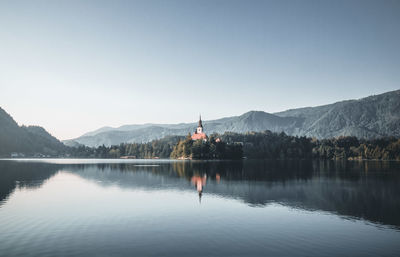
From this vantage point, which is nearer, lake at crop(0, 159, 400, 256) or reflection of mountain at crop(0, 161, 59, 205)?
lake at crop(0, 159, 400, 256)

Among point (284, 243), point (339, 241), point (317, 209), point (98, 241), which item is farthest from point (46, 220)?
point (317, 209)

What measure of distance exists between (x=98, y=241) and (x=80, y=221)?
6948 millimetres

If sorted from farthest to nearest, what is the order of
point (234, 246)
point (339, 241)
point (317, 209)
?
point (317, 209) < point (339, 241) < point (234, 246)

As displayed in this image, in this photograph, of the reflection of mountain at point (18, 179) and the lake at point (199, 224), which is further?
the reflection of mountain at point (18, 179)

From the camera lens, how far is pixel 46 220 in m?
25.5

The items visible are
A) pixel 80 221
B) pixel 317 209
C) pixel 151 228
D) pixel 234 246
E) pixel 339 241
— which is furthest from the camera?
pixel 317 209

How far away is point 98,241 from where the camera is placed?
64.0 ft

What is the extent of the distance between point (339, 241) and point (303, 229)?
10.8 ft

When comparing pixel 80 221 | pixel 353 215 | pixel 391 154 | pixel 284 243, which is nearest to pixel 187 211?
pixel 80 221

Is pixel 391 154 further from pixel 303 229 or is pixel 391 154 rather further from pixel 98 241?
pixel 98 241

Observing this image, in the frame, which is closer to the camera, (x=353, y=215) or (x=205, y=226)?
(x=205, y=226)

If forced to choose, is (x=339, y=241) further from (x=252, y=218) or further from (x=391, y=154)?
(x=391, y=154)

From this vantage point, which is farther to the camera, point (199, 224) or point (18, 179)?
point (18, 179)

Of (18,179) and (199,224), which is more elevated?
(18,179)
